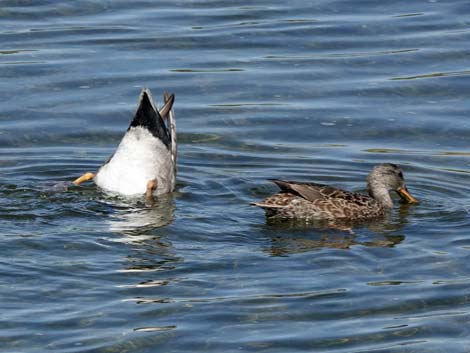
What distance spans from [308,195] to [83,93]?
489cm

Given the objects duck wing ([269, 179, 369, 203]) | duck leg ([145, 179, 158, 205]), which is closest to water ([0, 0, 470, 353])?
duck leg ([145, 179, 158, 205])

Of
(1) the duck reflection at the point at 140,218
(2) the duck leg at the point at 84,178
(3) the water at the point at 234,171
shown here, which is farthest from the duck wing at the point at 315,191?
(2) the duck leg at the point at 84,178

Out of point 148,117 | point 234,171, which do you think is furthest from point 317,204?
point 148,117

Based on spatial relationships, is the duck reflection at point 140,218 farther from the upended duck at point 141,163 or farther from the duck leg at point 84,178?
the duck leg at point 84,178

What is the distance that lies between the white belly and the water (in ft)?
0.62

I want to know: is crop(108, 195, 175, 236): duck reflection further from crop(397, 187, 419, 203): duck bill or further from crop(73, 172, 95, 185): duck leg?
crop(397, 187, 419, 203): duck bill

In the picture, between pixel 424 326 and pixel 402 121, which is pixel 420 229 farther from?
pixel 402 121

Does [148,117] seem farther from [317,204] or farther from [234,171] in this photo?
[317,204]

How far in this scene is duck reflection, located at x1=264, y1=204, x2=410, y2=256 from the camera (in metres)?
11.5

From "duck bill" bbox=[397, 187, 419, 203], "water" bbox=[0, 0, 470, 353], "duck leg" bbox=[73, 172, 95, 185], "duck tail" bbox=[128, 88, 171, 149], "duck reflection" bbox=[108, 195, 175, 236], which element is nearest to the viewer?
"water" bbox=[0, 0, 470, 353]

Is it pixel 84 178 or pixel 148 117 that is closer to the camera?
pixel 148 117

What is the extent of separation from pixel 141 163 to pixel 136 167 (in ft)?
0.25

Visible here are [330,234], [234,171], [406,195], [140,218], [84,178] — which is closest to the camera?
[330,234]

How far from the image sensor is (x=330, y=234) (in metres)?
12.0
